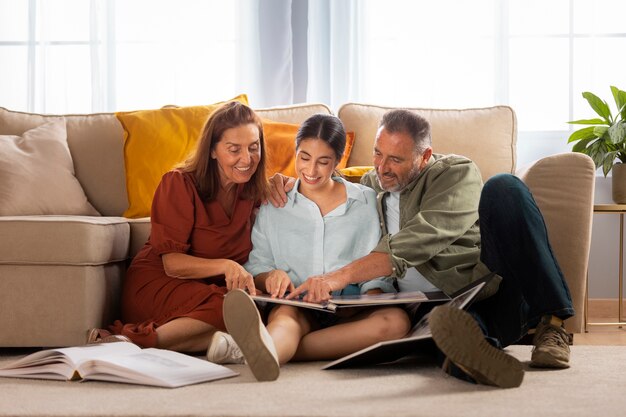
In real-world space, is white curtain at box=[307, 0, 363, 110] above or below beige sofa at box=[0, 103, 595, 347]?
above

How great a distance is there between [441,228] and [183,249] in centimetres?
73

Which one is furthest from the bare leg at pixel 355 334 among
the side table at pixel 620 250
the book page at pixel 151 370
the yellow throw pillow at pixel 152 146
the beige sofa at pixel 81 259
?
the side table at pixel 620 250

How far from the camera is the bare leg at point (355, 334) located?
2.14 meters

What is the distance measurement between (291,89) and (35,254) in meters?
1.85

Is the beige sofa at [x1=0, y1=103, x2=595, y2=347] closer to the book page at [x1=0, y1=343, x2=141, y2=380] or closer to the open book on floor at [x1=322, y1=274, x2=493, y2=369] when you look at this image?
the book page at [x1=0, y1=343, x2=141, y2=380]

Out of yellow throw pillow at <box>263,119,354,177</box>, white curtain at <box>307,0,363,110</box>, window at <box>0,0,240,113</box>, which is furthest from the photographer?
window at <box>0,0,240,113</box>

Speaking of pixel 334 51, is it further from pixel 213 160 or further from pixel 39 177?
pixel 213 160

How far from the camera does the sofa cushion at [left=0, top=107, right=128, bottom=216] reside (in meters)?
3.27

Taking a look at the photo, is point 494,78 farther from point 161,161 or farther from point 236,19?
point 161,161

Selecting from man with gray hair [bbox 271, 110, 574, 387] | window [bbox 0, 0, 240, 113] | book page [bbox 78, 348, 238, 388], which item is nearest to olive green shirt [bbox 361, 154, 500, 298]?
man with gray hair [bbox 271, 110, 574, 387]

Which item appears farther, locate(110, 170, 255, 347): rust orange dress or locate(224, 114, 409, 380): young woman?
locate(110, 170, 255, 347): rust orange dress

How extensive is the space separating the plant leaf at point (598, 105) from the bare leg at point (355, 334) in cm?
193

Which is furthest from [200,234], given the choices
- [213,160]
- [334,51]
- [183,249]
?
[334,51]

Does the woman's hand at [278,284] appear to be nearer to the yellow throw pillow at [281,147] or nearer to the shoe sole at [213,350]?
the shoe sole at [213,350]
